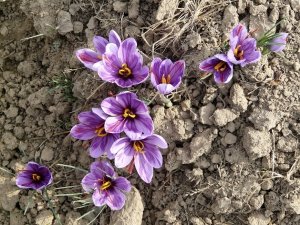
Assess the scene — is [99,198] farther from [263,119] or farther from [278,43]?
[278,43]

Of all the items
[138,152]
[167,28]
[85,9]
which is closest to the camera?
[138,152]

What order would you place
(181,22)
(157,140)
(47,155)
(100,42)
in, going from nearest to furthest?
(157,140) < (100,42) < (181,22) < (47,155)

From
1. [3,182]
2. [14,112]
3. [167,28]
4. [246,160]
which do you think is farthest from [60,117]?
[246,160]

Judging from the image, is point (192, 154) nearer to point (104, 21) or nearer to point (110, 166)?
point (110, 166)

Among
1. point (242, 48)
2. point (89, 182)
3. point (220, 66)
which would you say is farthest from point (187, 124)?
point (89, 182)

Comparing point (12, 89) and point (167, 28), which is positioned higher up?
point (167, 28)

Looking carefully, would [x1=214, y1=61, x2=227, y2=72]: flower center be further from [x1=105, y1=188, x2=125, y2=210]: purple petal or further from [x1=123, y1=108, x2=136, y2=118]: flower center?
[x1=105, y1=188, x2=125, y2=210]: purple petal

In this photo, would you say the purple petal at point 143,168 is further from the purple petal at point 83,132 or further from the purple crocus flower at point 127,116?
the purple petal at point 83,132
